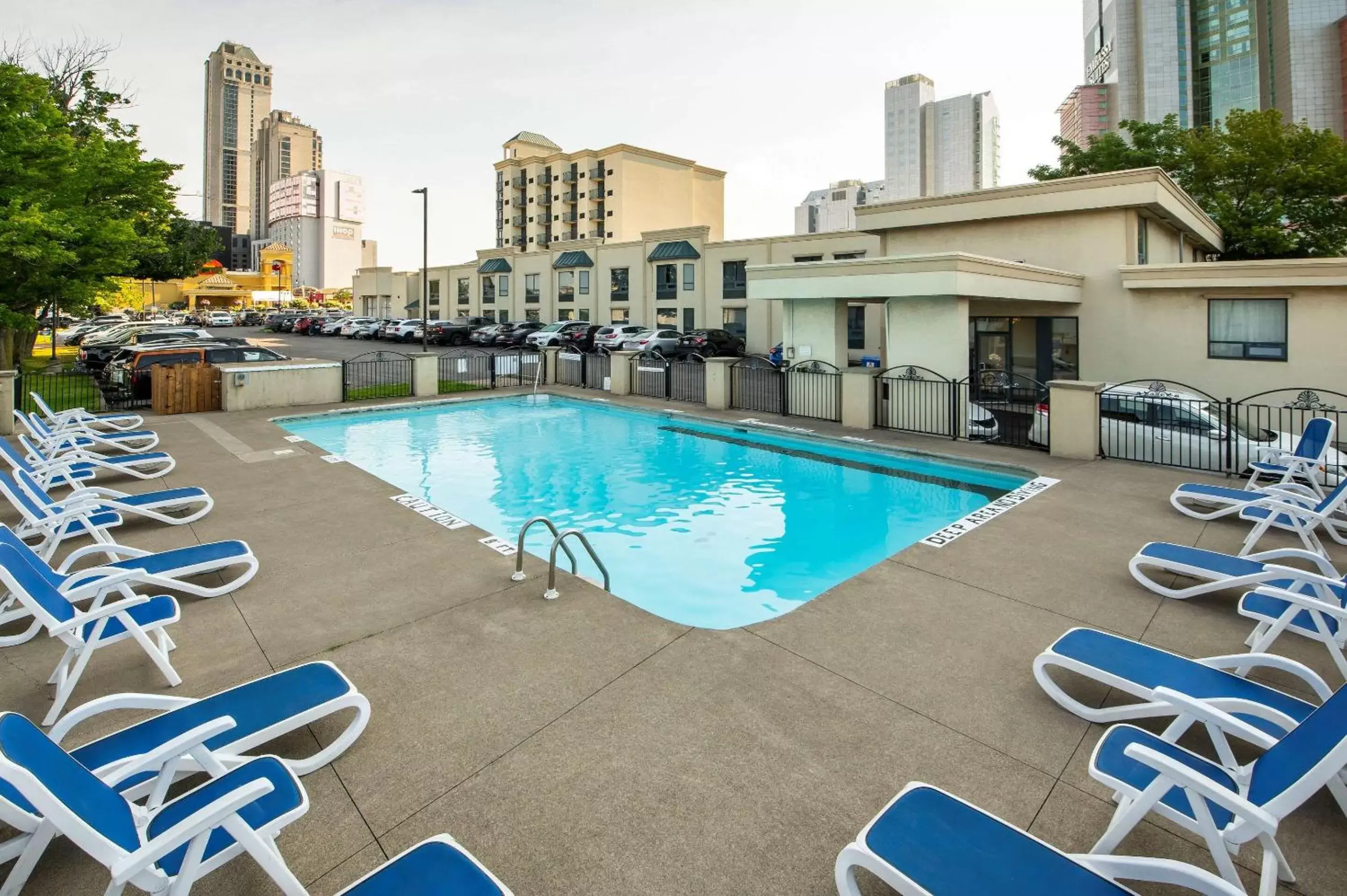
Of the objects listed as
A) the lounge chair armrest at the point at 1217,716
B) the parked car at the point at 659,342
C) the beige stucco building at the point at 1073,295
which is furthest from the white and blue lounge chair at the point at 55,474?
the parked car at the point at 659,342

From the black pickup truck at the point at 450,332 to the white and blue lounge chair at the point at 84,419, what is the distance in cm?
2735

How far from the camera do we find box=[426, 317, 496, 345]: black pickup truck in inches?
1738

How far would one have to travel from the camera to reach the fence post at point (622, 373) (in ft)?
75.5

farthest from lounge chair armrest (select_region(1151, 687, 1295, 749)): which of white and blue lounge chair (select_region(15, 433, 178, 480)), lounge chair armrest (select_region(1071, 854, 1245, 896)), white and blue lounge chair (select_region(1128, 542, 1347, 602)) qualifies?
white and blue lounge chair (select_region(15, 433, 178, 480))

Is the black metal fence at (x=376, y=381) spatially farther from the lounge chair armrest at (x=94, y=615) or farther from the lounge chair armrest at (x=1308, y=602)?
the lounge chair armrest at (x=1308, y=602)

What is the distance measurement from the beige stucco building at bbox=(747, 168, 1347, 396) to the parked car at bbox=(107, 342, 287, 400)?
14.8 m

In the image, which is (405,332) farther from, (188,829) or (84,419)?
(188,829)

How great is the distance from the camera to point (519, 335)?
146 feet

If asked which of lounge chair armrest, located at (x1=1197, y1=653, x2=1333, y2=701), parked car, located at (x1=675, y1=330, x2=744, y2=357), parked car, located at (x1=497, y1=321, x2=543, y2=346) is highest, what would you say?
parked car, located at (x1=497, y1=321, x2=543, y2=346)

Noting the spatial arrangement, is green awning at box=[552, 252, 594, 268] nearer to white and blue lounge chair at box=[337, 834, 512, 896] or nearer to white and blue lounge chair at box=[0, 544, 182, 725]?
white and blue lounge chair at box=[0, 544, 182, 725]

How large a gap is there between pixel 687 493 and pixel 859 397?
588cm

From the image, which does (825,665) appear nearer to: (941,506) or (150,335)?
(941,506)

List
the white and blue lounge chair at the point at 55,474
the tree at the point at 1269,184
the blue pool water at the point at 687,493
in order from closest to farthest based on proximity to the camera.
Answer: the blue pool water at the point at 687,493, the white and blue lounge chair at the point at 55,474, the tree at the point at 1269,184

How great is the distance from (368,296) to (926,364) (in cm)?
6897
